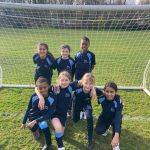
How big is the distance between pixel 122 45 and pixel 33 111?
8047mm

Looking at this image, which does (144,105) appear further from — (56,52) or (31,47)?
(31,47)

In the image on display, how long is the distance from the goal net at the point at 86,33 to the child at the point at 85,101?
134cm

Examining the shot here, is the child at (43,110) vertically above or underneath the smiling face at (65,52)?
underneath

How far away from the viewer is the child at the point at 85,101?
4.12 m

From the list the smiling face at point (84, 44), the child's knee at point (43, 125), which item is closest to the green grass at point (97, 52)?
the smiling face at point (84, 44)

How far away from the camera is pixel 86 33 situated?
889 cm

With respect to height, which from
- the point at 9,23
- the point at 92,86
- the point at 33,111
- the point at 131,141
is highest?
the point at 9,23

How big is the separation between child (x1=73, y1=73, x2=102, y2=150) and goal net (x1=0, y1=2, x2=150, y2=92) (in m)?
1.34

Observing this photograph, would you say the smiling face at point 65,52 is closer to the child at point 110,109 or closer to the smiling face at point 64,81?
the smiling face at point 64,81

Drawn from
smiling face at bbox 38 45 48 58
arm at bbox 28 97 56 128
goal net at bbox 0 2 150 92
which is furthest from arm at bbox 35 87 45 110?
goal net at bbox 0 2 150 92

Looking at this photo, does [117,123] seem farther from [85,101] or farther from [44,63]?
[44,63]

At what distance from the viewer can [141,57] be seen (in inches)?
390

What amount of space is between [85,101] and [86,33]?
4.78 meters

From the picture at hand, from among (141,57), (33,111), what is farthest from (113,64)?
(33,111)
